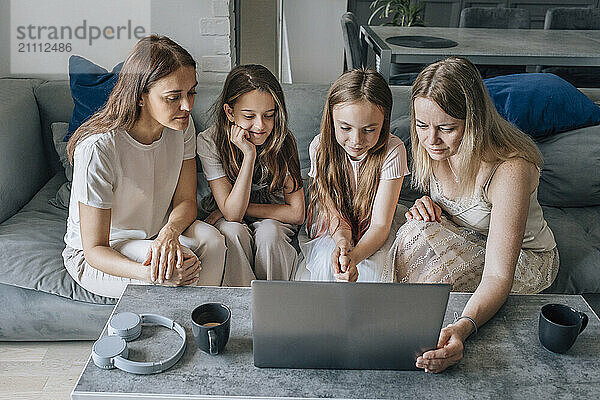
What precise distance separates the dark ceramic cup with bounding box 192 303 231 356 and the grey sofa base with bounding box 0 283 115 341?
2.26 ft

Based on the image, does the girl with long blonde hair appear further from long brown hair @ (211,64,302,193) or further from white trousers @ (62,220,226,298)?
white trousers @ (62,220,226,298)

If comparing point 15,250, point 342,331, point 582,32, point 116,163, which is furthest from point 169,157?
point 582,32

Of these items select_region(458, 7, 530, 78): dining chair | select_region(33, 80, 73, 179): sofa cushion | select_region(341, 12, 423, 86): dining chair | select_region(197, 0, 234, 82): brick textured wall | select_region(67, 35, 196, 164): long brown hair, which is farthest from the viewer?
select_region(458, 7, 530, 78): dining chair

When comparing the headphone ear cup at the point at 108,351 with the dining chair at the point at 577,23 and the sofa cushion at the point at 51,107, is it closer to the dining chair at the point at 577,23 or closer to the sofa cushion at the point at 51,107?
the sofa cushion at the point at 51,107

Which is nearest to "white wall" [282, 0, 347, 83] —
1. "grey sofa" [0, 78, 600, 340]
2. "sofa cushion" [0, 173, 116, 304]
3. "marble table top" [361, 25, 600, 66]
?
"marble table top" [361, 25, 600, 66]

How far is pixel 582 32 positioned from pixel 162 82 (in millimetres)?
3438

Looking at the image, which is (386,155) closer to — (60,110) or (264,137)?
(264,137)

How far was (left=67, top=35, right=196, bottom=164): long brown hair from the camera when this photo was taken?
62.6 inches

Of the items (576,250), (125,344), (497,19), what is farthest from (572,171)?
(497,19)

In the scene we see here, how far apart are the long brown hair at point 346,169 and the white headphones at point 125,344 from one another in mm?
697

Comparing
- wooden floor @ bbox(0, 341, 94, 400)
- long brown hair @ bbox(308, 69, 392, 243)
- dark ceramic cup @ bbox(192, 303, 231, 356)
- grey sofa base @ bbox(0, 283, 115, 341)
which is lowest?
wooden floor @ bbox(0, 341, 94, 400)

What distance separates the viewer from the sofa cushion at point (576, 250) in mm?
1848

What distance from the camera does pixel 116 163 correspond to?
1.64 m

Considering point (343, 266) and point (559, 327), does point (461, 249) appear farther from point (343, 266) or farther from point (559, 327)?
point (559, 327)
